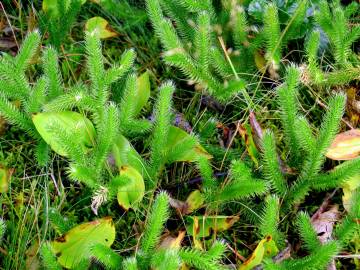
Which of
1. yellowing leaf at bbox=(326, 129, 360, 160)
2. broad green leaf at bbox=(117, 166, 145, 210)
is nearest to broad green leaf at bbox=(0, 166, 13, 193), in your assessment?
broad green leaf at bbox=(117, 166, 145, 210)

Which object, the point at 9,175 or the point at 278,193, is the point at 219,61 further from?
the point at 9,175

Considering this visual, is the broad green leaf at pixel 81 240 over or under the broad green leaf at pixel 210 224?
under

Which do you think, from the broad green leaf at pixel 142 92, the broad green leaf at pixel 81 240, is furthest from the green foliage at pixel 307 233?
the broad green leaf at pixel 142 92

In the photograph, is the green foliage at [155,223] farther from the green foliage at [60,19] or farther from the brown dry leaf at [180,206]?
the green foliage at [60,19]

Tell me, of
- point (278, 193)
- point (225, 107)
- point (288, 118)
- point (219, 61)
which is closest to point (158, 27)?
point (219, 61)

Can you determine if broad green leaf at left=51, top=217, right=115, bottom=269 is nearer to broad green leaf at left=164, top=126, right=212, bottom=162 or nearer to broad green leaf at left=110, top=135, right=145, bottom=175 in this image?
broad green leaf at left=110, top=135, right=145, bottom=175

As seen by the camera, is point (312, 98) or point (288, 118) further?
point (312, 98)

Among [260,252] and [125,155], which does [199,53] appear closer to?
[125,155]
